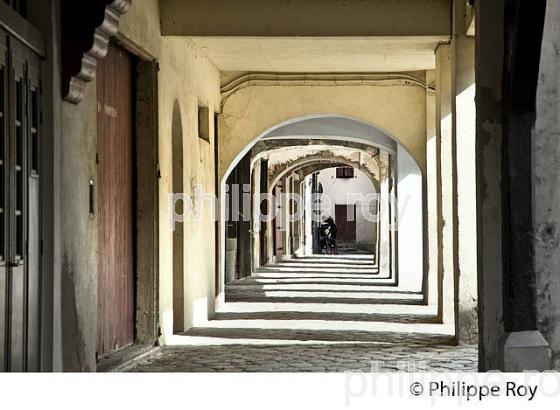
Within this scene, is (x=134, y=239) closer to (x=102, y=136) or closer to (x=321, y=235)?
(x=102, y=136)

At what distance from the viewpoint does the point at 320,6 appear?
1206 centimetres

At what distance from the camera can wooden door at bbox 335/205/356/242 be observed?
58.1 meters

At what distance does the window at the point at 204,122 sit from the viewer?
14.6 metres

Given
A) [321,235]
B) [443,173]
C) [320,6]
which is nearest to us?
[320,6]

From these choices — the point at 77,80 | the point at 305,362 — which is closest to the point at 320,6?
the point at 305,362

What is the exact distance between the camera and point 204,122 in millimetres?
14672

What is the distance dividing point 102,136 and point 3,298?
3.73m

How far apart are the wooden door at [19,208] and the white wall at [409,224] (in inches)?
552

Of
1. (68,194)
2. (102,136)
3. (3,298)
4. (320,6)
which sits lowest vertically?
(3,298)

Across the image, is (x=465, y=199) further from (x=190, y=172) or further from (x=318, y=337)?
(x=190, y=172)

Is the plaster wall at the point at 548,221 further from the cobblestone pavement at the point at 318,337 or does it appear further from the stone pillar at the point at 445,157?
the stone pillar at the point at 445,157

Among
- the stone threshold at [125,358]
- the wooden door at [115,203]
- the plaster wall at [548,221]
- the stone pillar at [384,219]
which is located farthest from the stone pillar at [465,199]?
the stone pillar at [384,219]

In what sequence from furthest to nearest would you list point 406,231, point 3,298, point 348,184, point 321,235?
1. point 348,184
2. point 321,235
3. point 406,231
4. point 3,298

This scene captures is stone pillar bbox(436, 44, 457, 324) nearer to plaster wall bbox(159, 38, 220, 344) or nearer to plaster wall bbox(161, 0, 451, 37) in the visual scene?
plaster wall bbox(161, 0, 451, 37)
